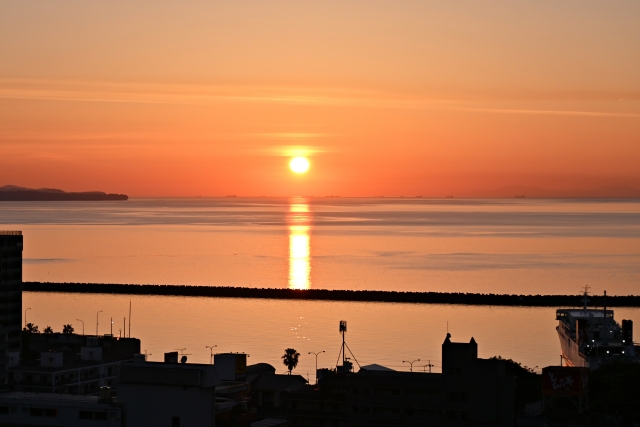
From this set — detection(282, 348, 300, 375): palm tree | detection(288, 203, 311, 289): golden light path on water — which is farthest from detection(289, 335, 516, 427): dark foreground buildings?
detection(288, 203, 311, 289): golden light path on water

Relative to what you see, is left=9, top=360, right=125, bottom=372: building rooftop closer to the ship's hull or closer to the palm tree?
the palm tree

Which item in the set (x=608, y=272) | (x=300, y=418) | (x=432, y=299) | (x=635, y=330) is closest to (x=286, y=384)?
(x=300, y=418)

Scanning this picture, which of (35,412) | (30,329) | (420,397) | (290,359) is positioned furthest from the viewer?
(30,329)

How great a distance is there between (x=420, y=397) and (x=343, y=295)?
55654 mm

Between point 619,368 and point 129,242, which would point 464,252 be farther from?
point 619,368

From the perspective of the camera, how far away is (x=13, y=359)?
46.4m

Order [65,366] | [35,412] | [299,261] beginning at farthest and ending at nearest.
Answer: [299,261] < [65,366] < [35,412]

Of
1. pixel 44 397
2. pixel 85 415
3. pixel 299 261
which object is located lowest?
pixel 85 415

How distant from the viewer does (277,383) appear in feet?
141

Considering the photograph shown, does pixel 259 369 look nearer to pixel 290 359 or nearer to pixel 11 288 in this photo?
pixel 290 359

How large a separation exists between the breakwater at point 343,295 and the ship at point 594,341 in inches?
752

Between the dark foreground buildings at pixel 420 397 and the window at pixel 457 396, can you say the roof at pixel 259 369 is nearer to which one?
the dark foreground buildings at pixel 420 397

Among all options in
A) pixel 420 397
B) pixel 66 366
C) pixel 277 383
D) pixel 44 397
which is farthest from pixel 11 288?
pixel 420 397

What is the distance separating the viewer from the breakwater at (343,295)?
3410 inches
